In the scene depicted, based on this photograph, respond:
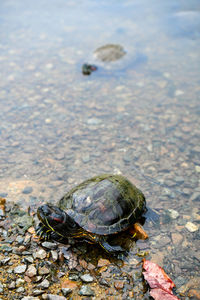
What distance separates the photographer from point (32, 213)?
4.81m

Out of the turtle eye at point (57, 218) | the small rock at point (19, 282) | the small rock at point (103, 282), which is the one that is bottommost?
the small rock at point (103, 282)

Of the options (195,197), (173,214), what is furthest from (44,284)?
(195,197)

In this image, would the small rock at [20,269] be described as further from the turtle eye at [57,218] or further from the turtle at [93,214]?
the turtle eye at [57,218]

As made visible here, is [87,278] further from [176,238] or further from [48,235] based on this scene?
[176,238]

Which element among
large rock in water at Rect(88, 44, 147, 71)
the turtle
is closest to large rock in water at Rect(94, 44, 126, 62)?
large rock in water at Rect(88, 44, 147, 71)

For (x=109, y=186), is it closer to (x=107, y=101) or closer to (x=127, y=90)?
(x=107, y=101)

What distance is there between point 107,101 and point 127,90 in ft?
3.10

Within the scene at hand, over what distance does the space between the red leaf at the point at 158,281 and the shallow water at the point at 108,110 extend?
0.25 meters

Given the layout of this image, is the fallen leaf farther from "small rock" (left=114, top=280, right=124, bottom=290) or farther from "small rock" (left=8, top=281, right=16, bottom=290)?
"small rock" (left=8, top=281, right=16, bottom=290)

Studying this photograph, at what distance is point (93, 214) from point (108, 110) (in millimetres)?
4467

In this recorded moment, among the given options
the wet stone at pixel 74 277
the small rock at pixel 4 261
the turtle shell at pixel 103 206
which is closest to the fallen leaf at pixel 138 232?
the turtle shell at pixel 103 206

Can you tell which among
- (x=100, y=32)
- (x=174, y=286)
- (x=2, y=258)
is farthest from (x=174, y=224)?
(x=100, y=32)

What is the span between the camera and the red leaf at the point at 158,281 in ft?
11.9

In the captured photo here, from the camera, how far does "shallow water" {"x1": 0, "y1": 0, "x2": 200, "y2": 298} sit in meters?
5.47
